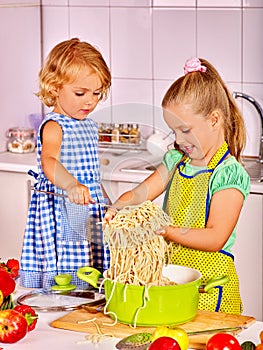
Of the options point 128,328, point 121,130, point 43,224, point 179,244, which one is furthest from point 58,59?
point 121,130

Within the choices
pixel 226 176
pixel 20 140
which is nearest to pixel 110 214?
→ pixel 226 176

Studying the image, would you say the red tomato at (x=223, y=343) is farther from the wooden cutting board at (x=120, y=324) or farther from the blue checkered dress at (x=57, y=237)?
the blue checkered dress at (x=57, y=237)

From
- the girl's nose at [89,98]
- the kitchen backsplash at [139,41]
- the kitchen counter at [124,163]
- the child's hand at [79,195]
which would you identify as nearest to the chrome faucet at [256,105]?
the kitchen backsplash at [139,41]

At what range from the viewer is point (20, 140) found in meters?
3.71

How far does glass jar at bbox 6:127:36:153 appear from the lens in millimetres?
3705

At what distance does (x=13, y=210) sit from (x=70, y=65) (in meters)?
1.46

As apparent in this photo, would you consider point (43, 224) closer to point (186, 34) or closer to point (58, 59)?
point (58, 59)

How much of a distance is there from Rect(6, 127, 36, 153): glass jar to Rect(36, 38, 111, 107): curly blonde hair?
139 centimetres

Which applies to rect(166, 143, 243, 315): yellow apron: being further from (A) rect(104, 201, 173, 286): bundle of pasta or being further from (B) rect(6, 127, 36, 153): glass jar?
(B) rect(6, 127, 36, 153): glass jar

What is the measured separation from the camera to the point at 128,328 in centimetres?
175

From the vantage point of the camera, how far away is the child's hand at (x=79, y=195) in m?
1.85

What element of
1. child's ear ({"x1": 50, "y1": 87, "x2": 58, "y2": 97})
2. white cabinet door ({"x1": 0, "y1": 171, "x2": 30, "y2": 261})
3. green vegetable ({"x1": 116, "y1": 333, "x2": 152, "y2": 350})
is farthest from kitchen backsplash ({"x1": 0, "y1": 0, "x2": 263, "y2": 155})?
green vegetable ({"x1": 116, "y1": 333, "x2": 152, "y2": 350})

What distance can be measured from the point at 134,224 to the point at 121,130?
1.77 meters

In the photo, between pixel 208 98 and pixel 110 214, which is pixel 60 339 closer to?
pixel 110 214
